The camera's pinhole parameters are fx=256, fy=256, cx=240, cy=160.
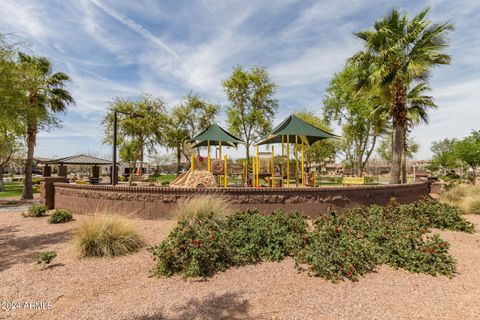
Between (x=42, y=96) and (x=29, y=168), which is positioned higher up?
(x=42, y=96)

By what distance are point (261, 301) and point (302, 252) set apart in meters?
1.61

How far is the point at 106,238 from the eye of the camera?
5109mm

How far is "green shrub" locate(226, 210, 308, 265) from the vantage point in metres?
4.84

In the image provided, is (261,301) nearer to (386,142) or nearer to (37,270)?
(37,270)

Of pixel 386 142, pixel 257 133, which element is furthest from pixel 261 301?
pixel 386 142

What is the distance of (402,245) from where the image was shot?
4891 millimetres

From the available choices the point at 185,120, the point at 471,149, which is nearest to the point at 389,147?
the point at 471,149

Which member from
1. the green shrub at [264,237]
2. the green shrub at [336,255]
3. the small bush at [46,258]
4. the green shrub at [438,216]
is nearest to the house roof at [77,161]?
the small bush at [46,258]

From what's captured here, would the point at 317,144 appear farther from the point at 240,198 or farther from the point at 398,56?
the point at 240,198

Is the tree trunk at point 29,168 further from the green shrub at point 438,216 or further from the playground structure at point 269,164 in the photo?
the green shrub at point 438,216

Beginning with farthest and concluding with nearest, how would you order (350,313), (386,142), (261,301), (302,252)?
1. (386,142)
2. (302,252)
3. (261,301)
4. (350,313)

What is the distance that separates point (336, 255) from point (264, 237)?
1.46 m

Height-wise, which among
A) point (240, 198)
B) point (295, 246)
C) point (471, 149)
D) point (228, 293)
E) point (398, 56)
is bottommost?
point (228, 293)

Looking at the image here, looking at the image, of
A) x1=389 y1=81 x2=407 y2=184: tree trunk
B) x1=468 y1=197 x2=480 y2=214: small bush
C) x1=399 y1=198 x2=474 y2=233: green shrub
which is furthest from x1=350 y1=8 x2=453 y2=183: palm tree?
x1=399 y1=198 x2=474 y2=233: green shrub
